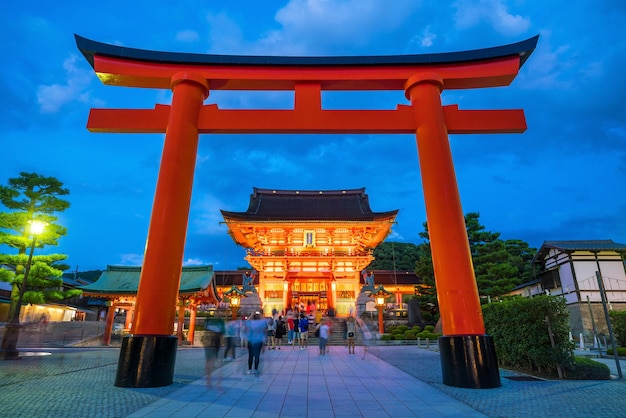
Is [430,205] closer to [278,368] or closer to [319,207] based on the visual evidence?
[278,368]

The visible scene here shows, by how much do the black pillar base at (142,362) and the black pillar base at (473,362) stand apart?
5354 millimetres

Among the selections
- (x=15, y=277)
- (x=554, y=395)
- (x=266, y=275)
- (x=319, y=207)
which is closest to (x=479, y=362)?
(x=554, y=395)

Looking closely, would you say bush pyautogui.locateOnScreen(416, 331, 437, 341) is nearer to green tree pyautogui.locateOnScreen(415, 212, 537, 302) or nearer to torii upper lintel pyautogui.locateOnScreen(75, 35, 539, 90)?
green tree pyautogui.locateOnScreen(415, 212, 537, 302)

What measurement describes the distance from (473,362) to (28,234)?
16985mm

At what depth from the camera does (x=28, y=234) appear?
47.6 ft

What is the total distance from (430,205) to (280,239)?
74.4ft

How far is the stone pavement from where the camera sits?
4797mm

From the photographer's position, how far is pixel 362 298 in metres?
25.5

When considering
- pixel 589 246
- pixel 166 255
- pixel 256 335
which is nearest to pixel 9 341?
pixel 166 255

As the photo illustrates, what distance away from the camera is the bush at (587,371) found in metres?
7.59

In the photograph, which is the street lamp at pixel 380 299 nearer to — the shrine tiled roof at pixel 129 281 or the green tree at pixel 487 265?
the green tree at pixel 487 265

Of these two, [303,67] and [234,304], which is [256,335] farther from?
[234,304]

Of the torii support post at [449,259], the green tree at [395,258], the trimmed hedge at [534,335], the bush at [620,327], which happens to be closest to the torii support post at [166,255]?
the torii support post at [449,259]

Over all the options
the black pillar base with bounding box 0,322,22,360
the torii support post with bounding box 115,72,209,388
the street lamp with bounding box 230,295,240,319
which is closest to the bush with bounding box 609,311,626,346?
the torii support post with bounding box 115,72,209,388
